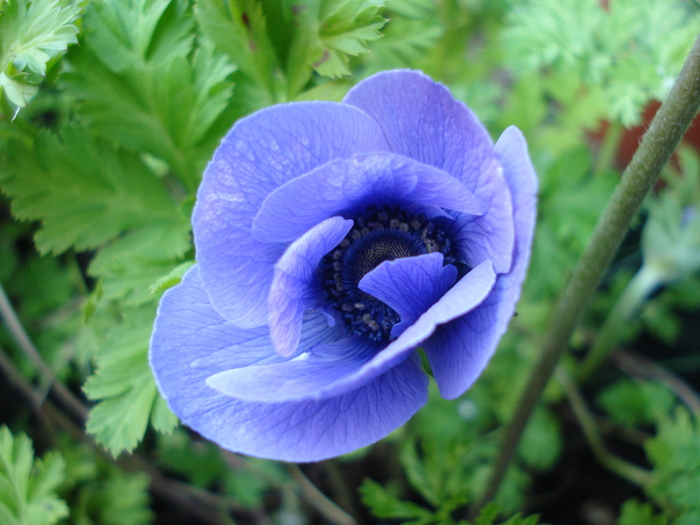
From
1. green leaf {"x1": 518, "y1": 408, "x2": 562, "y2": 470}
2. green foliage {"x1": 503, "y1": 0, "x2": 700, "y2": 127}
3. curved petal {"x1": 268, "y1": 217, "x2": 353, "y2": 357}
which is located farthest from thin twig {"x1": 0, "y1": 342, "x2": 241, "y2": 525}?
green foliage {"x1": 503, "y1": 0, "x2": 700, "y2": 127}

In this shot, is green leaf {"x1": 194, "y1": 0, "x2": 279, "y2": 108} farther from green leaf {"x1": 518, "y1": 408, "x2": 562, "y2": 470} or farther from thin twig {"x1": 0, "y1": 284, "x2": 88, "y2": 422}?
green leaf {"x1": 518, "y1": 408, "x2": 562, "y2": 470}

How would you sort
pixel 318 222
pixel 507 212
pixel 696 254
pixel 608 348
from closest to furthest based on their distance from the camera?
pixel 507 212 < pixel 318 222 < pixel 696 254 < pixel 608 348

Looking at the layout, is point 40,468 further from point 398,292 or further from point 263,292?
point 398,292

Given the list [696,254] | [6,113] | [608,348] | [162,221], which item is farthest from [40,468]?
[696,254]

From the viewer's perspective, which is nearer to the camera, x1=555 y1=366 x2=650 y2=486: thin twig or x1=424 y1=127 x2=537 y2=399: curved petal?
x1=424 y1=127 x2=537 y2=399: curved petal

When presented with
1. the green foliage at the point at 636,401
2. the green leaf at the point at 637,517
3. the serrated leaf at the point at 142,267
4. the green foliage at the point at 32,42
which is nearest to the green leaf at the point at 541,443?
the green foliage at the point at 636,401

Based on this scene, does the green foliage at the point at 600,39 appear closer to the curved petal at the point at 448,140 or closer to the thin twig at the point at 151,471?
the curved petal at the point at 448,140

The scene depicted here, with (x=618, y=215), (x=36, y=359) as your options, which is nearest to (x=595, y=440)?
(x=618, y=215)
